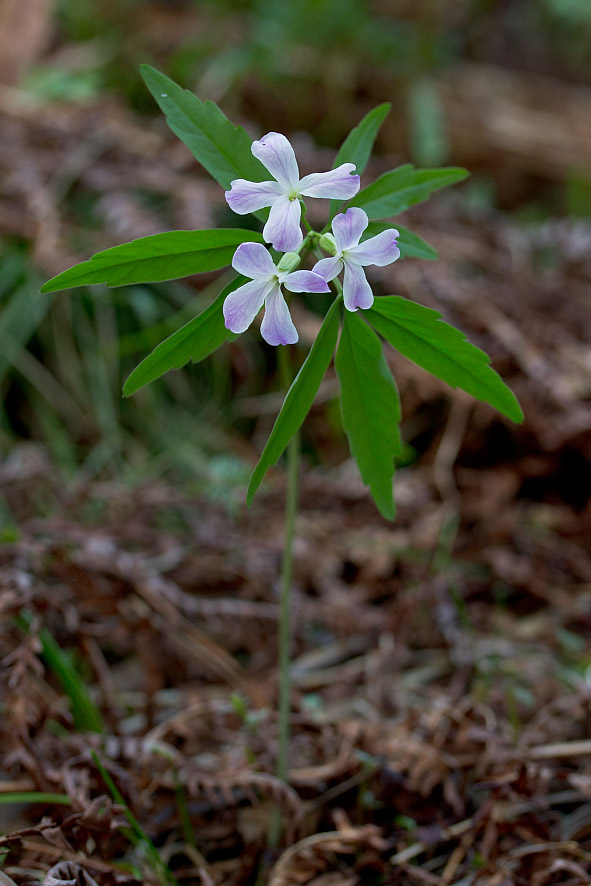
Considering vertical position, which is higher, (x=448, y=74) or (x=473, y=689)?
(x=448, y=74)

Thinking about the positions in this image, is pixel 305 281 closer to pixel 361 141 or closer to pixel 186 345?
pixel 186 345

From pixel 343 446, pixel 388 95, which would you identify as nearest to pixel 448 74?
pixel 388 95

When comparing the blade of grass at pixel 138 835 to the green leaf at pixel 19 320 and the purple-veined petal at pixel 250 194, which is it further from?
the green leaf at pixel 19 320

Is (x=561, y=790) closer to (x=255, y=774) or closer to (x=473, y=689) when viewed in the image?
(x=473, y=689)

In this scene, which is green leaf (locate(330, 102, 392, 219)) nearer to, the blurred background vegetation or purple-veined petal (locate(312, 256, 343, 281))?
purple-veined petal (locate(312, 256, 343, 281))

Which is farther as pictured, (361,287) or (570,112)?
(570,112)

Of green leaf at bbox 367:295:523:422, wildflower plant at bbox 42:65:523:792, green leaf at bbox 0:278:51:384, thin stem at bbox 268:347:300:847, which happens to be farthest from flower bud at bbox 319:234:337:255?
green leaf at bbox 0:278:51:384
